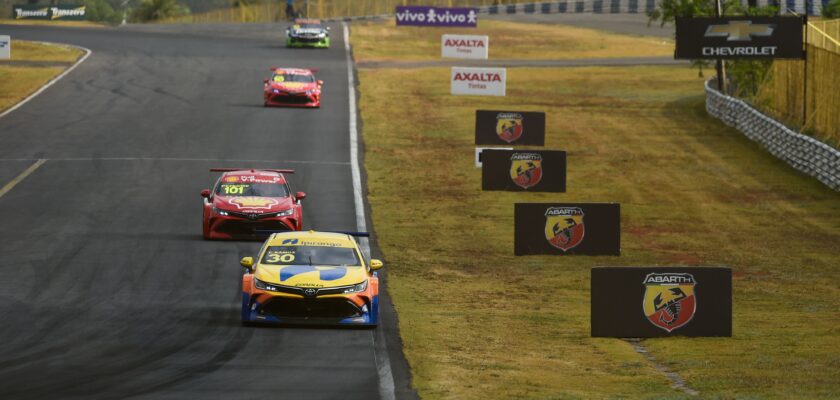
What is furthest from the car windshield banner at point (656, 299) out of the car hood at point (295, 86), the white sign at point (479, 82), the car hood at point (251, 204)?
the car hood at point (295, 86)

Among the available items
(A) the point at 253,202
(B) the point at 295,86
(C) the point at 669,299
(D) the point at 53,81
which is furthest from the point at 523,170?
(D) the point at 53,81

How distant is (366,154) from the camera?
4438cm

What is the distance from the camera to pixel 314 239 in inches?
846

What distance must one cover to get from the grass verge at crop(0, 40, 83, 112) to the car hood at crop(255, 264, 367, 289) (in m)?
33.6

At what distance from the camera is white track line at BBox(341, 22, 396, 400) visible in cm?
1631

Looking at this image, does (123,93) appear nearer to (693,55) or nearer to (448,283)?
(693,55)

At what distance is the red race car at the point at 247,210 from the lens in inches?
1096

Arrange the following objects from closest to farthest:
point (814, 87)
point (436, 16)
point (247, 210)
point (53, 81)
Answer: point (247, 210) → point (814, 87) → point (53, 81) → point (436, 16)

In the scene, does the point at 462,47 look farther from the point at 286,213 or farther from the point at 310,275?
the point at 310,275

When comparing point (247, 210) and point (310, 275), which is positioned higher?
point (310, 275)

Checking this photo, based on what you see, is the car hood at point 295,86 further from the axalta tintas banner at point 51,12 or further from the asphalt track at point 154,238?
the axalta tintas banner at point 51,12

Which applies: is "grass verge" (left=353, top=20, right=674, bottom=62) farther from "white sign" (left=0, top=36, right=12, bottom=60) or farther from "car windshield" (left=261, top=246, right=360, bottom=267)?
"car windshield" (left=261, top=246, right=360, bottom=267)

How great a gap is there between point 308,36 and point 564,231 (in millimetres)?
46998

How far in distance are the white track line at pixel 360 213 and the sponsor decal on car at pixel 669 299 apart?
3.53 metres
